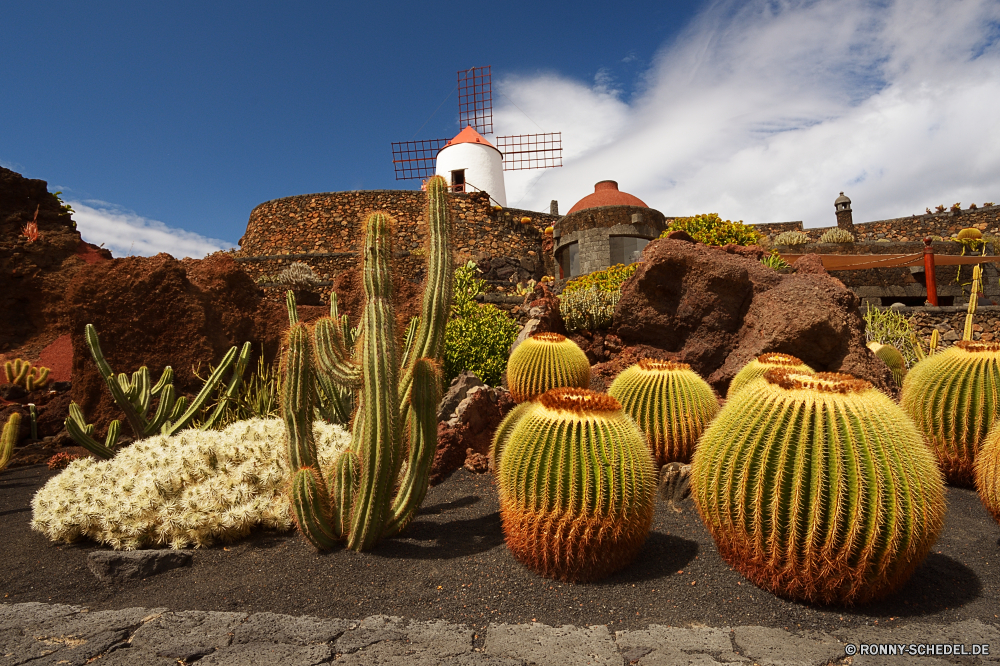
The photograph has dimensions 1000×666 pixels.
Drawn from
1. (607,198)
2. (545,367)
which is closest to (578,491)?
(545,367)

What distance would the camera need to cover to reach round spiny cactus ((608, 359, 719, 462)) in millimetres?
4449

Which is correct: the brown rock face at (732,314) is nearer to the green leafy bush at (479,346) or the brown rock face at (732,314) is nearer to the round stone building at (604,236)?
the green leafy bush at (479,346)

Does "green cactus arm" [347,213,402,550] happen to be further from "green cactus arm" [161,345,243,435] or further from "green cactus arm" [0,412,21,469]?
"green cactus arm" [0,412,21,469]

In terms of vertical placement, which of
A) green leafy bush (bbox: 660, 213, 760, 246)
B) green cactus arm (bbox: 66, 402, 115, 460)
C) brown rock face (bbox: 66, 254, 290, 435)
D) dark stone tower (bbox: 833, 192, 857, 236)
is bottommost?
green cactus arm (bbox: 66, 402, 115, 460)

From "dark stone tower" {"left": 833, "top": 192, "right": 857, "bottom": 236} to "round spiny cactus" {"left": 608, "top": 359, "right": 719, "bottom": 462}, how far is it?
24.6 m

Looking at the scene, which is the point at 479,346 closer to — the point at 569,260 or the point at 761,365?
the point at 761,365

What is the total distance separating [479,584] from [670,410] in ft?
7.13

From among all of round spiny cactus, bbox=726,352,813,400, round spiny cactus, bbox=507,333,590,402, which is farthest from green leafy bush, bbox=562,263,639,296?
round spiny cactus, bbox=726,352,813,400

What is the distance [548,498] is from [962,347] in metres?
3.64

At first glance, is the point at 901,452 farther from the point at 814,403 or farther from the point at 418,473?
the point at 418,473

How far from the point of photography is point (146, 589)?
3207 mm

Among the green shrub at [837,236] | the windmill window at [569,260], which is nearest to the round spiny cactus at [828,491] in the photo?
the windmill window at [569,260]

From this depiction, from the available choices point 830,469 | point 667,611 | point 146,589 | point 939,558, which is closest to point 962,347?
point 939,558

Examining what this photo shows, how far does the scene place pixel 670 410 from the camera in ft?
14.7
